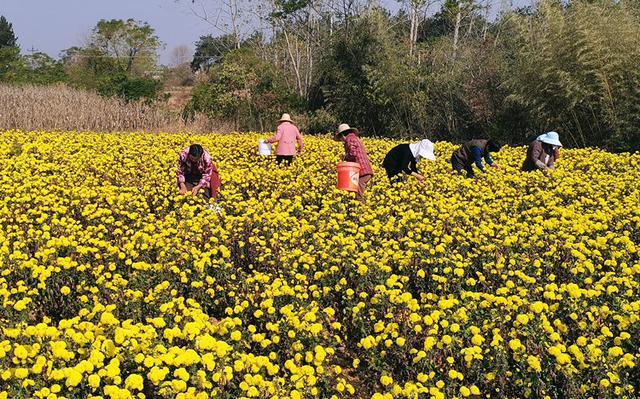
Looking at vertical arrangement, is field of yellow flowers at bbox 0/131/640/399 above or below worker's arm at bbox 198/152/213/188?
below

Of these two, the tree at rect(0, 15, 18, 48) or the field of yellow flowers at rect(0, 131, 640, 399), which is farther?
the tree at rect(0, 15, 18, 48)

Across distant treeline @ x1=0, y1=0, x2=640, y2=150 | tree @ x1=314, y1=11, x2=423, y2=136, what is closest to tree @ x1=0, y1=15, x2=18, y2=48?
distant treeline @ x1=0, y1=0, x2=640, y2=150

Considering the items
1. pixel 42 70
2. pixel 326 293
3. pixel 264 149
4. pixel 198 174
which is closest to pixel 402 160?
pixel 198 174

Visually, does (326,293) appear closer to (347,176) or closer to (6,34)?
(347,176)

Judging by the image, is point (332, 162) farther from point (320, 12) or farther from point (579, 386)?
point (320, 12)

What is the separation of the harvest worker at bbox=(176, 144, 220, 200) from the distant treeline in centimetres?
976

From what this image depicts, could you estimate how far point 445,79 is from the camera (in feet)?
63.4

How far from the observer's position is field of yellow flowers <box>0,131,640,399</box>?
3.28 meters

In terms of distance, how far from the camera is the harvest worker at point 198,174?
7.42m

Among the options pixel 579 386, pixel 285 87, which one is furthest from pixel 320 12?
pixel 579 386

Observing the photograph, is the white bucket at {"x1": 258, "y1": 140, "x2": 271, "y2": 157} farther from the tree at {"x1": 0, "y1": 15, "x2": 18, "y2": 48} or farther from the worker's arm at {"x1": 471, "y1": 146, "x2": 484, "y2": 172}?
the tree at {"x1": 0, "y1": 15, "x2": 18, "y2": 48}

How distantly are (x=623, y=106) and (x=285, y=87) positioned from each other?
13890mm

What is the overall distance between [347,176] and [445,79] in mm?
12922

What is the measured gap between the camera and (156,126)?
18.3m
